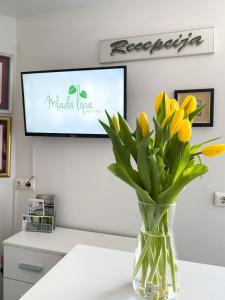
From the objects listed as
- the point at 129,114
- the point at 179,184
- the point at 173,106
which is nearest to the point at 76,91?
the point at 129,114

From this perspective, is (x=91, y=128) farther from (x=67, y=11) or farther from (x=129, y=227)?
(x=67, y=11)

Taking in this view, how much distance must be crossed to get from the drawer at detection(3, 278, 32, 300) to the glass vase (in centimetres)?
130

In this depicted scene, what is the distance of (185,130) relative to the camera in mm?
741

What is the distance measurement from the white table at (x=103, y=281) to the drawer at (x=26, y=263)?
752mm

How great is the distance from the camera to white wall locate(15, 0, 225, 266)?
1.78m

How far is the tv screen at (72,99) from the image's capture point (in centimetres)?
187

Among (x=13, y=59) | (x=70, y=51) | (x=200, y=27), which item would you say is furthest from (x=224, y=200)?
(x=13, y=59)

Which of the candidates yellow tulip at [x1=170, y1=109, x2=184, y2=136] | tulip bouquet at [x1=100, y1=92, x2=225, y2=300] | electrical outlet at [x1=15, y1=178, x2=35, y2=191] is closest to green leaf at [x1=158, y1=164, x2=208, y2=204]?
tulip bouquet at [x1=100, y1=92, x2=225, y2=300]

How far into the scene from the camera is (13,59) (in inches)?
87.9

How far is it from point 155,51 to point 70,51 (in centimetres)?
68

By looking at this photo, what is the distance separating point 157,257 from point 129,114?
1.31 meters

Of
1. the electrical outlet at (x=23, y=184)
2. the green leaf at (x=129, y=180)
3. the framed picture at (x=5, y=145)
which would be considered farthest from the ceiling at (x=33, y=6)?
the green leaf at (x=129, y=180)

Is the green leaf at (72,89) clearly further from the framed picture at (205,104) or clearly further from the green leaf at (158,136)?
the green leaf at (158,136)

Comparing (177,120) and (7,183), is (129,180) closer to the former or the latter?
(177,120)
